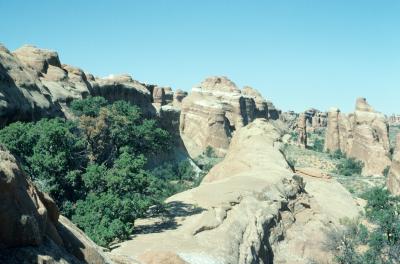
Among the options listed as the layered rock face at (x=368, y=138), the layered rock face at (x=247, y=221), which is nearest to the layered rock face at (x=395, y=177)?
the layered rock face at (x=247, y=221)

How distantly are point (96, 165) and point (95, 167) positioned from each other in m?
0.97

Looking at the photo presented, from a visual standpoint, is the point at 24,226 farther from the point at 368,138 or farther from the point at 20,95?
the point at 368,138

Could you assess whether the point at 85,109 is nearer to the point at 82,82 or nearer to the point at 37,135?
the point at 37,135

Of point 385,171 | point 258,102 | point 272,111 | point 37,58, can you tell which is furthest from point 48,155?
point 272,111

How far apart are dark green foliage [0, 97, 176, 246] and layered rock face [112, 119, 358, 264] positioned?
1348 millimetres

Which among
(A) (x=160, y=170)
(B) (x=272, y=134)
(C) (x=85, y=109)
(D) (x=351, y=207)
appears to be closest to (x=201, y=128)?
(A) (x=160, y=170)

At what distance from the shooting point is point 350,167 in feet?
260

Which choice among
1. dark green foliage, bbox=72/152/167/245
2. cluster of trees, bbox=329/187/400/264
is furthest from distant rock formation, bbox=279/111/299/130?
dark green foliage, bbox=72/152/167/245

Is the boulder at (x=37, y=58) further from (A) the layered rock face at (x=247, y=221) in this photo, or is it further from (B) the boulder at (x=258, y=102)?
(B) the boulder at (x=258, y=102)

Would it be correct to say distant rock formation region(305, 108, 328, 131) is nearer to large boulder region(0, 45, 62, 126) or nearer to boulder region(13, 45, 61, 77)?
boulder region(13, 45, 61, 77)

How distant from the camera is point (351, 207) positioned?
3734 cm

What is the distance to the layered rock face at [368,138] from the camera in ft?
262

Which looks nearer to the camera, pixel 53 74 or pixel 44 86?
pixel 44 86

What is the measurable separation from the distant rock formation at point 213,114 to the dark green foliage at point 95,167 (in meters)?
56.8
